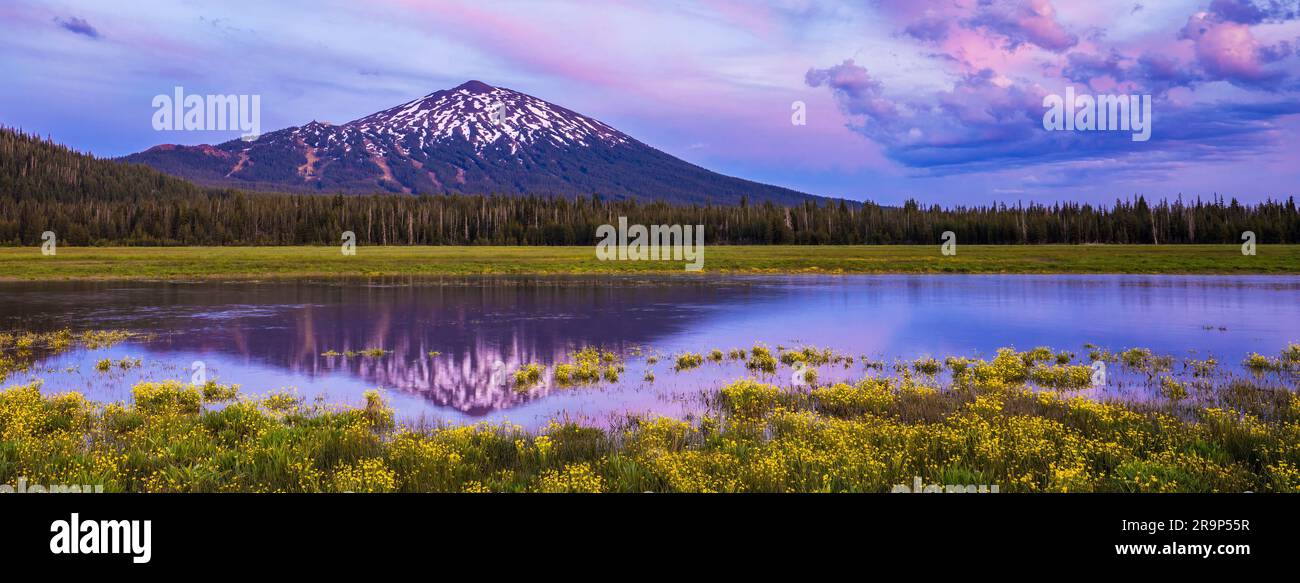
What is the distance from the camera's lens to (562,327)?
29109 millimetres

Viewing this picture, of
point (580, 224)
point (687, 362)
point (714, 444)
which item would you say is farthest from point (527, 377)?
point (580, 224)

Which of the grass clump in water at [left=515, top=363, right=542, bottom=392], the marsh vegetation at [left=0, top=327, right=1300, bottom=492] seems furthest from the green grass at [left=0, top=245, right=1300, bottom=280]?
the marsh vegetation at [left=0, top=327, right=1300, bottom=492]

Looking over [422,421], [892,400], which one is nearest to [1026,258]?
[892,400]

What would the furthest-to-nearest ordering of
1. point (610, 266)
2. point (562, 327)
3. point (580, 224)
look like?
point (580, 224)
point (610, 266)
point (562, 327)

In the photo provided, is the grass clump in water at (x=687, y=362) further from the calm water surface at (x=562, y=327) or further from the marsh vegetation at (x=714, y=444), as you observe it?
the marsh vegetation at (x=714, y=444)

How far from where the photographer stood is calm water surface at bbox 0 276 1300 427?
1728 cm

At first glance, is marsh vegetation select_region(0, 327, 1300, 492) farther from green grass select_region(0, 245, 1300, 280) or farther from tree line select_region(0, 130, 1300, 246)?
tree line select_region(0, 130, 1300, 246)

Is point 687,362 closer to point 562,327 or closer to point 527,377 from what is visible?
point 527,377

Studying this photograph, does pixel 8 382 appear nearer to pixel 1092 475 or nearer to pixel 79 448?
pixel 79 448

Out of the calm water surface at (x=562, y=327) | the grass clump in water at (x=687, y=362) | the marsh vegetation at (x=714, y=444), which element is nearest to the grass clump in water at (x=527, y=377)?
the calm water surface at (x=562, y=327)

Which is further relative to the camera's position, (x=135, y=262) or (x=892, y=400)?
(x=135, y=262)

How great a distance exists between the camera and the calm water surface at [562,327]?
56.7ft
